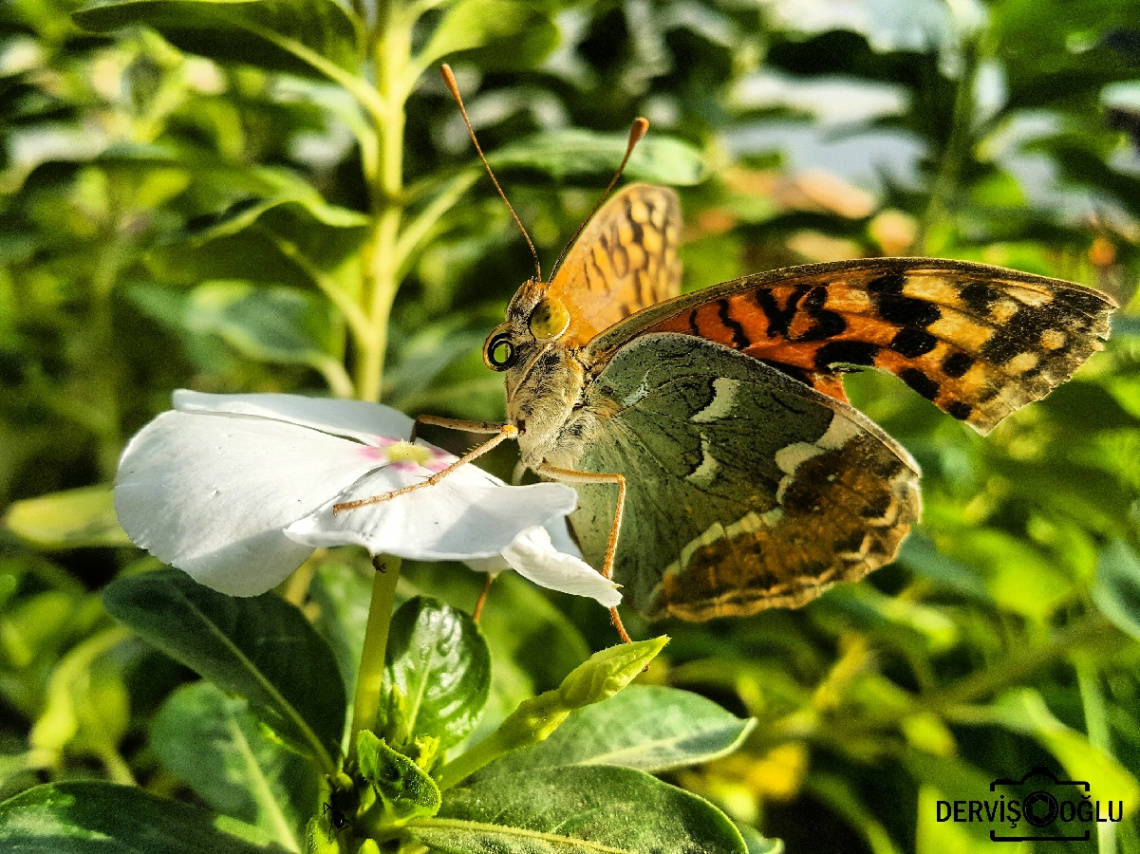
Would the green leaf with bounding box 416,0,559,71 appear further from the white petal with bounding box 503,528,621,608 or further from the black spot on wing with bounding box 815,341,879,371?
the white petal with bounding box 503,528,621,608

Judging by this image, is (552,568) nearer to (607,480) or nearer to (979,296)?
(607,480)

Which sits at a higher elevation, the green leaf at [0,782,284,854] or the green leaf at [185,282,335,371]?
the green leaf at [185,282,335,371]

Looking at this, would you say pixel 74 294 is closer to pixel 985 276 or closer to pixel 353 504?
pixel 353 504

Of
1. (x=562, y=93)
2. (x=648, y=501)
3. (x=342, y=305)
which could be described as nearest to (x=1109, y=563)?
(x=648, y=501)

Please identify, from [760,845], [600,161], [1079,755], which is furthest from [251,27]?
[1079,755]

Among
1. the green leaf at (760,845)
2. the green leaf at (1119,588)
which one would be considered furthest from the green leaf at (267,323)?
the green leaf at (1119,588)

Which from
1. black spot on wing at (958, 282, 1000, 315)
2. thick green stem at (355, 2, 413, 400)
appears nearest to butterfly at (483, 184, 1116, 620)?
black spot on wing at (958, 282, 1000, 315)
